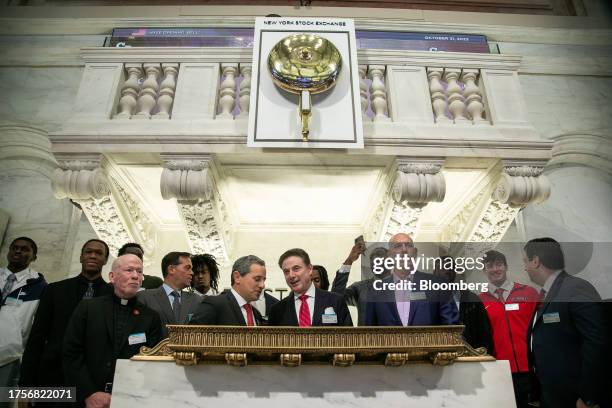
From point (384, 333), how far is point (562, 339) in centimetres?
146

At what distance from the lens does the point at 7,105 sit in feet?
17.0

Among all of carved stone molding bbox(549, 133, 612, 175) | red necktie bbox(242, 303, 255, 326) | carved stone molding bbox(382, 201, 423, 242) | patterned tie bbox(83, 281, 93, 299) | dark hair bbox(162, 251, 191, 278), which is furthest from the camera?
carved stone molding bbox(549, 133, 612, 175)

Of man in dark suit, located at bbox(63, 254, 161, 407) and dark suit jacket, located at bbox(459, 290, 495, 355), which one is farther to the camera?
dark suit jacket, located at bbox(459, 290, 495, 355)

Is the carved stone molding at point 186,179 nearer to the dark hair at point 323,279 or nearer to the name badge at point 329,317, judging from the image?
the dark hair at point 323,279

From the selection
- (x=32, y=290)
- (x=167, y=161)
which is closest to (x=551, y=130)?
(x=167, y=161)

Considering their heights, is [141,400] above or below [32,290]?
below

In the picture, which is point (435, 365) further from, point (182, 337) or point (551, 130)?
point (551, 130)

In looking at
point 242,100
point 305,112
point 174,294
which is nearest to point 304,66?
point 305,112

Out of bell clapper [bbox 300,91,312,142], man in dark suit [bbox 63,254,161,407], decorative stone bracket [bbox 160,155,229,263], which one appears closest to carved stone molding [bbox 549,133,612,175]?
bell clapper [bbox 300,91,312,142]

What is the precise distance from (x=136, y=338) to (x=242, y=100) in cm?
250

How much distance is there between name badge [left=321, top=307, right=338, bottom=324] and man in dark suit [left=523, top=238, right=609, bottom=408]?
1262 millimetres

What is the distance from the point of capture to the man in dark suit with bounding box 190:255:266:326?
2.29 metres

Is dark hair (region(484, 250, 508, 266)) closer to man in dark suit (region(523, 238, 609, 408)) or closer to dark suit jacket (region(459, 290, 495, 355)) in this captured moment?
dark suit jacket (region(459, 290, 495, 355))

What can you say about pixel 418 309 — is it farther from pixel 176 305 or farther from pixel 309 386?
pixel 176 305
